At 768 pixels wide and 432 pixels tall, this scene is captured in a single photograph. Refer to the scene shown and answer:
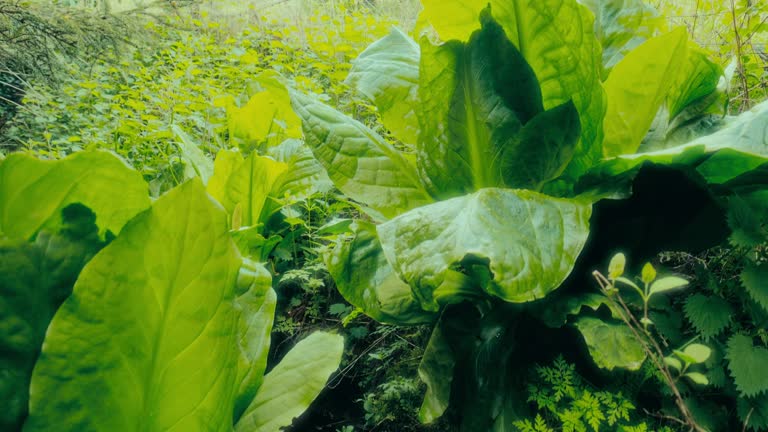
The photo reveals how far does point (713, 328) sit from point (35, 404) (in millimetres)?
1043

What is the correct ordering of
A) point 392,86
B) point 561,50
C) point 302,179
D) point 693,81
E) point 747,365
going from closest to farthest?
point 747,365 < point 561,50 < point 693,81 < point 392,86 < point 302,179

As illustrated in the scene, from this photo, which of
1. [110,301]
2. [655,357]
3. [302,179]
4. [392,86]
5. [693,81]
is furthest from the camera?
[302,179]

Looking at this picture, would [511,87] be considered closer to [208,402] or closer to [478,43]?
[478,43]

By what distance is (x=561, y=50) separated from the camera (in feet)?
2.92

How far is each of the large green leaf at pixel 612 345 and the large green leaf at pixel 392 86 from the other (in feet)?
2.03

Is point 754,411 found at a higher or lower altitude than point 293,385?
lower

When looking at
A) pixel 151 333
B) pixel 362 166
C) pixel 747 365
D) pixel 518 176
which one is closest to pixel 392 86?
pixel 362 166

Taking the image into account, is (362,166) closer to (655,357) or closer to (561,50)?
(561,50)

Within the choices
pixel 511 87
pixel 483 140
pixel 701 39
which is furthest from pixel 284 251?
pixel 701 39

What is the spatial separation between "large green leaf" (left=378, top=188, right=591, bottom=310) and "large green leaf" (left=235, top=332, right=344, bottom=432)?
8.1 inches

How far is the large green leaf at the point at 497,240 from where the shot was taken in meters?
0.67

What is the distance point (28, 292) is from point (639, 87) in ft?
3.72

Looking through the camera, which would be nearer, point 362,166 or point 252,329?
point 252,329

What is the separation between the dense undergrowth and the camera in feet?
1.77
